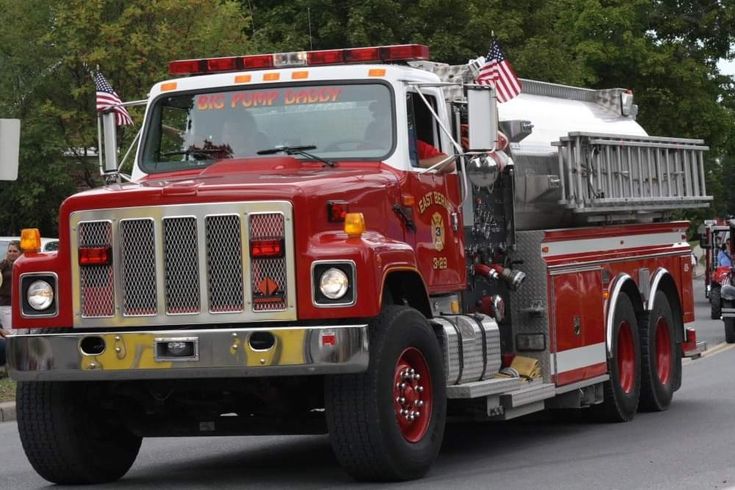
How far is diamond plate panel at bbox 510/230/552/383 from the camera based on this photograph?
1261 centimetres

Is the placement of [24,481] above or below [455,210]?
below

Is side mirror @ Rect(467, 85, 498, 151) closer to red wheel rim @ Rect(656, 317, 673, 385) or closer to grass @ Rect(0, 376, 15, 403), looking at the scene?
red wheel rim @ Rect(656, 317, 673, 385)

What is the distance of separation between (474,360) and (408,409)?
1.19 meters

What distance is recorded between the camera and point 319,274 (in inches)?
378

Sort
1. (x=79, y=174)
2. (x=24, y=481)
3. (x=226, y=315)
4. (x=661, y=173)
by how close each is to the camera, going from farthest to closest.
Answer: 1. (x=79, y=174)
2. (x=661, y=173)
3. (x=24, y=481)
4. (x=226, y=315)

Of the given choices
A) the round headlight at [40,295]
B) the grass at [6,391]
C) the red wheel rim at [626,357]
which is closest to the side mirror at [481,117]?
the round headlight at [40,295]

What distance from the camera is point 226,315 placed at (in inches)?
384

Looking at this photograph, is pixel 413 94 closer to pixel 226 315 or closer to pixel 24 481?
pixel 226 315

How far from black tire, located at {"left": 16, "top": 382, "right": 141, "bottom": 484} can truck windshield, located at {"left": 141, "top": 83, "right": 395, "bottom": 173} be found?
186 cm

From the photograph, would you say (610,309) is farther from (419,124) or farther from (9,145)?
(9,145)

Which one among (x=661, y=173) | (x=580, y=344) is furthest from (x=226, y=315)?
(x=661, y=173)

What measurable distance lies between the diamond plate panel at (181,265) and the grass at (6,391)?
7222 mm

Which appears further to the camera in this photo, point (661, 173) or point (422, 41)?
point (422, 41)

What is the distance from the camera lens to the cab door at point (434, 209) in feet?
35.8
